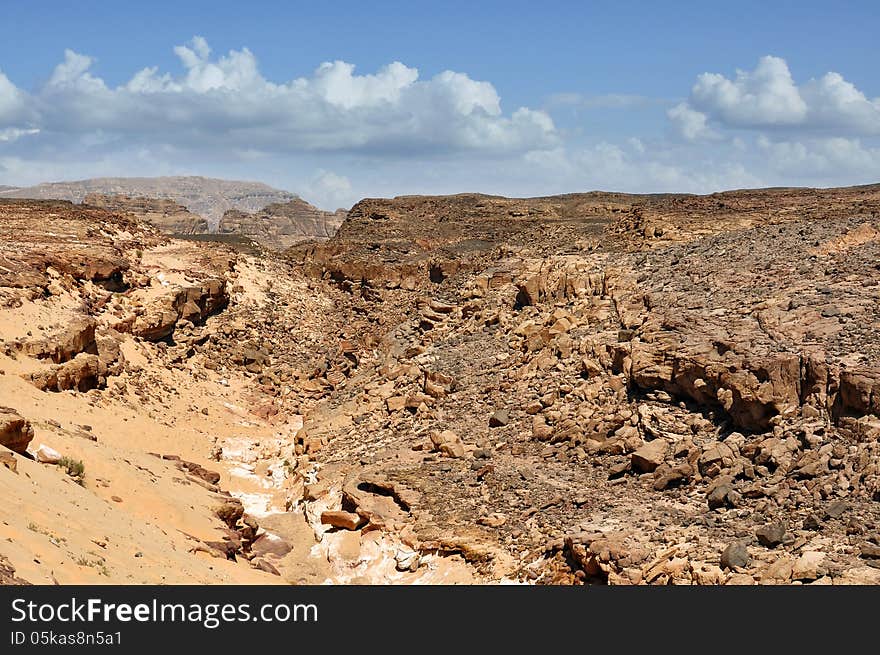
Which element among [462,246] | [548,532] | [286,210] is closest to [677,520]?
[548,532]

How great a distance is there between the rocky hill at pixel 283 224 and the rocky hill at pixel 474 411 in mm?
47031

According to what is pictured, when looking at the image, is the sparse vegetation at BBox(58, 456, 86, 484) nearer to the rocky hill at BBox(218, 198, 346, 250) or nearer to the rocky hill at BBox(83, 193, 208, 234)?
the rocky hill at BBox(83, 193, 208, 234)

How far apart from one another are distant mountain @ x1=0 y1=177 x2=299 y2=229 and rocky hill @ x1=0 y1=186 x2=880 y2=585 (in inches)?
5178

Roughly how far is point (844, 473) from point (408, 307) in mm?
19968

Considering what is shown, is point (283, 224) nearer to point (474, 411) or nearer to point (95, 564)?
point (474, 411)

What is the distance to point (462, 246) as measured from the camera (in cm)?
3528

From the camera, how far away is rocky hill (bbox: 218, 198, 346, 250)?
261 ft

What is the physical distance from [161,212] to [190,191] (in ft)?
349

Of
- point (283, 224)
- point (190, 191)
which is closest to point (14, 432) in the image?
point (283, 224)

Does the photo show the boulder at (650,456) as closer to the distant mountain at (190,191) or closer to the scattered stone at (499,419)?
the scattered stone at (499,419)

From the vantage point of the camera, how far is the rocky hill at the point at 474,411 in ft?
42.2

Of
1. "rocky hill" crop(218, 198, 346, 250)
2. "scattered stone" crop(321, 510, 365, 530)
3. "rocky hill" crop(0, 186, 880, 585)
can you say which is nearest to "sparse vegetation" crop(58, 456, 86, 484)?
"rocky hill" crop(0, 186, 880, 585)

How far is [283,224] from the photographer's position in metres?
83.6

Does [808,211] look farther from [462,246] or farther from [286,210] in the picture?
[286,210]
